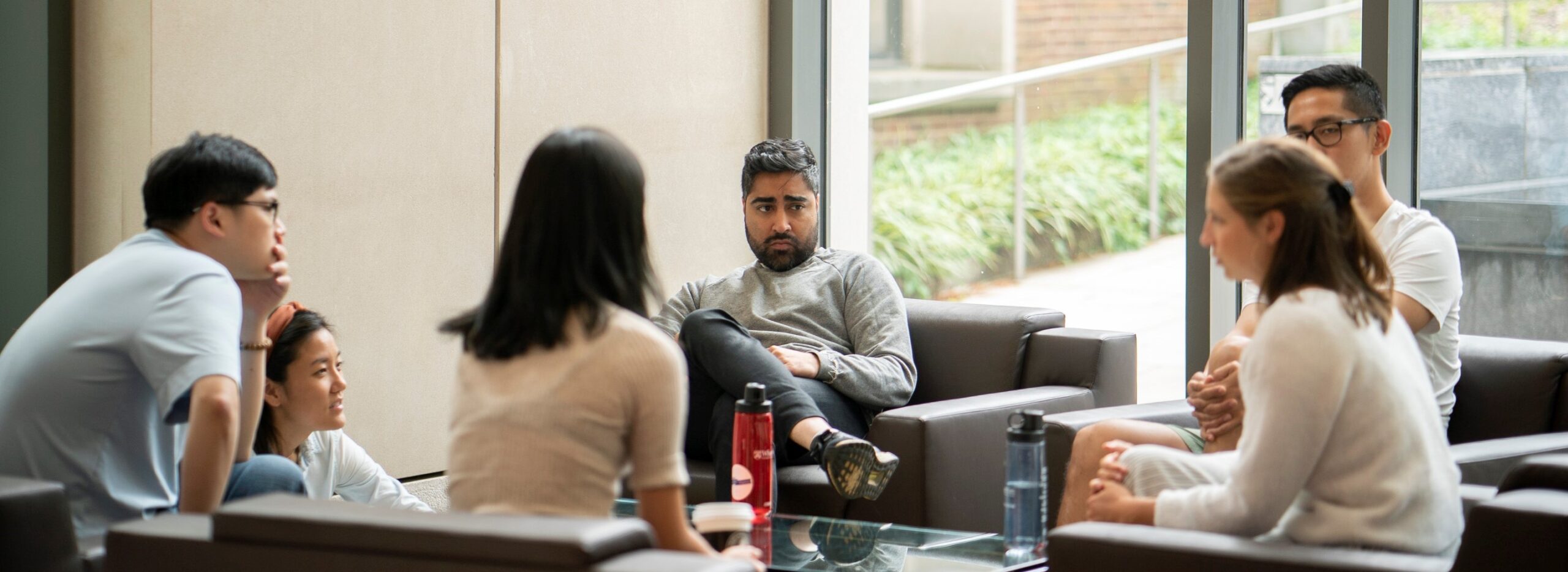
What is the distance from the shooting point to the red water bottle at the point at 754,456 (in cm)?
292

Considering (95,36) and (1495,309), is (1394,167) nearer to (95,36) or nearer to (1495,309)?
(1495,309)

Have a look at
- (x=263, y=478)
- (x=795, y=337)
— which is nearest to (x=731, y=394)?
(x=795, y=337)

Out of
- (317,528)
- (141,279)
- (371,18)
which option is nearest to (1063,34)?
(371,18)

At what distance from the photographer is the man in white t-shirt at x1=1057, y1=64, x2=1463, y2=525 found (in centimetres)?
293

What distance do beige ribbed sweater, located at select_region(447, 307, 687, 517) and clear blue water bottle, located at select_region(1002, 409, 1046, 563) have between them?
1.02m

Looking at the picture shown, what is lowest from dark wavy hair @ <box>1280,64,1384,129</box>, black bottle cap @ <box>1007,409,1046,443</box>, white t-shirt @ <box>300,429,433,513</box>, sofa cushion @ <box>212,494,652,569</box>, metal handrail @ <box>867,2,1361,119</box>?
white t-shirt @ <box>300,429,433,513</box>

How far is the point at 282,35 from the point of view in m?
3.86

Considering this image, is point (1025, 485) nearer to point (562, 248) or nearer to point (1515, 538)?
point (1515, 538)

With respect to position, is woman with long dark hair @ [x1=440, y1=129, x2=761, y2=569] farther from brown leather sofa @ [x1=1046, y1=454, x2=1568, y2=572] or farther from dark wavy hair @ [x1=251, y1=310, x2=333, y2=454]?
dark wavy hair @ [x1=251, y1=310, x2=333, y2=454]

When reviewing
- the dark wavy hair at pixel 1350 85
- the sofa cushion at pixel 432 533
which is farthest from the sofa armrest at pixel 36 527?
the dark wavy hair at pixel 1350 85

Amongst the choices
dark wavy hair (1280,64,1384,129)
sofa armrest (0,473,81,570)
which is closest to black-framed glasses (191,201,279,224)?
sofa armrest (0,473,81,570)

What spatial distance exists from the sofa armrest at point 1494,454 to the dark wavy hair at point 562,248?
1653 mm

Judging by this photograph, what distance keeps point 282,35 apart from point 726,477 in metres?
1.65

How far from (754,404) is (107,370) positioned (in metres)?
1.15
